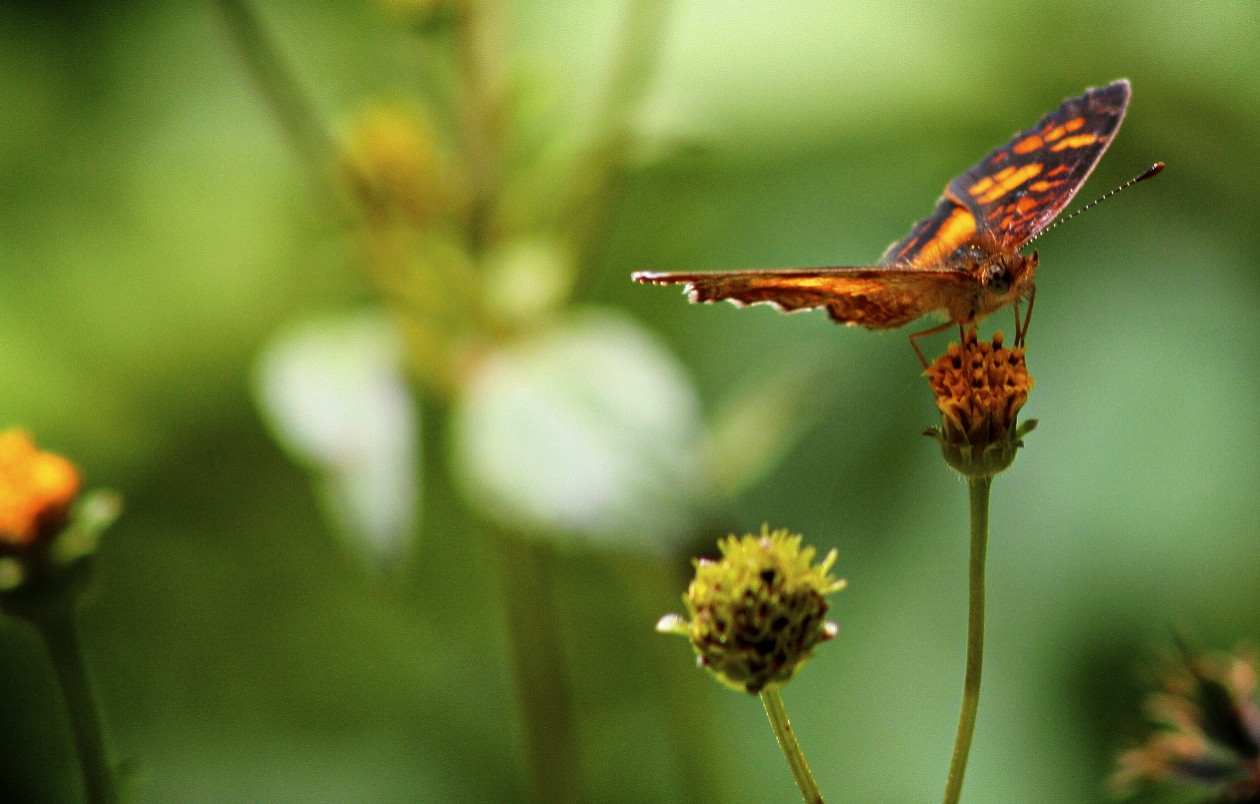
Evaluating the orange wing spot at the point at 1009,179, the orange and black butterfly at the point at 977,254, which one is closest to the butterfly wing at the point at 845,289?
the orange and black butterfly at the point at 977,254

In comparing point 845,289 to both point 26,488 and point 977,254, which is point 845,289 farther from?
point 26,488

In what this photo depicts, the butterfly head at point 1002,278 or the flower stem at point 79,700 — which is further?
the butterfly head at point 1002,278

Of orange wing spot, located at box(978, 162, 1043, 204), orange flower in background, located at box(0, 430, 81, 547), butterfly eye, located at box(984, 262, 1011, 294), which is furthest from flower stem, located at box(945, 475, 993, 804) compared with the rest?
orange flower in background, located at box(0, 430, 81, 547)

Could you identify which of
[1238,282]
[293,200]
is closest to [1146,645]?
[1238,282]

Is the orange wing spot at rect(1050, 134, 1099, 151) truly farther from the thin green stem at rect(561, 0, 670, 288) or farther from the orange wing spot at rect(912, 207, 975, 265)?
the thin green stem at rect(561, 0, 670, 288)

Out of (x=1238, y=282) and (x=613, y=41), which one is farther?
(x=613, y=41)

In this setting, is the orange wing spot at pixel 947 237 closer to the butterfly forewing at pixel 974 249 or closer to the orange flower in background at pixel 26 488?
the butterfly forewing at pixel 974 249

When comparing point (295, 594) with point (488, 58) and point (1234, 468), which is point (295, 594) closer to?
point (488, 58)

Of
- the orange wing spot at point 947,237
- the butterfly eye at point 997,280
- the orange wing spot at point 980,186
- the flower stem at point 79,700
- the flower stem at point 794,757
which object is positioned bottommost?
the flower stem at point 794,757

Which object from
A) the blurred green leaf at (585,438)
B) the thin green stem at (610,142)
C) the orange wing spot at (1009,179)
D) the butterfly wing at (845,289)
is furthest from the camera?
the thin green stem at (610,142)

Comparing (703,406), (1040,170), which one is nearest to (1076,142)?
(1040,170)
